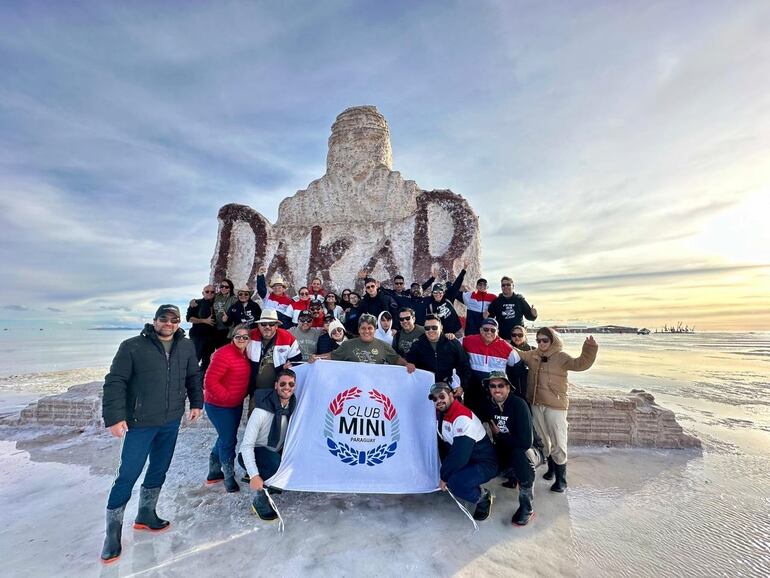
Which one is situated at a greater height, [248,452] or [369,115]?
[369,115]

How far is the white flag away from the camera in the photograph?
4012mm

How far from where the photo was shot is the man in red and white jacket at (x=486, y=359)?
4816mm

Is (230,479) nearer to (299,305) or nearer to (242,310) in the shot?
(242,310)

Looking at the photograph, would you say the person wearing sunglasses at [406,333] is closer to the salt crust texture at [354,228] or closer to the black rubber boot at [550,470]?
the black rubber boot at [550,470]

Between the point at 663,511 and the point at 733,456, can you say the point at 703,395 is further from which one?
the point at 663,511

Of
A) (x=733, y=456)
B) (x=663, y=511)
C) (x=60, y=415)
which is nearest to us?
(x=663, y=511)

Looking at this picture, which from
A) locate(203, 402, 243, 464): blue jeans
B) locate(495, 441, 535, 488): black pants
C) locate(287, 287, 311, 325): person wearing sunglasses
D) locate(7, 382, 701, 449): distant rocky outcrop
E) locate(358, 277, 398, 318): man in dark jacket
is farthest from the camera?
locate(287, 287, 311, 325): person wearing sunglasses

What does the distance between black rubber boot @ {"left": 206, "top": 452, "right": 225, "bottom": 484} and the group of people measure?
1 centimetres

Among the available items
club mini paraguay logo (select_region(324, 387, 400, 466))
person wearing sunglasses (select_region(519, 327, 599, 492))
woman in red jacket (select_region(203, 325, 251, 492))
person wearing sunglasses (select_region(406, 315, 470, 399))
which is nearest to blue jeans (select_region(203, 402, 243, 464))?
woman in red jacket (select_region(203, 325, 251, 492))

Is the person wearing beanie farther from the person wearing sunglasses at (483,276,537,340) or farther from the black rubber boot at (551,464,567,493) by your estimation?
the black rubber boot at (551,464,567,493)

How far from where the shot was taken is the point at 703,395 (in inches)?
424

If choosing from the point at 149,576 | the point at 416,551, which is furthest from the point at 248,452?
the point at 416,551

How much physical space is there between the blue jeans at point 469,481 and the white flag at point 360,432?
255 mm

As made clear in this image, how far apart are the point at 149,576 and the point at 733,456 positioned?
8.03 metres
